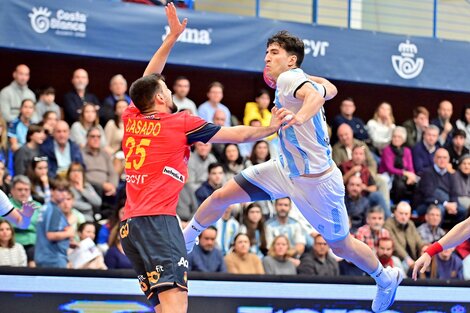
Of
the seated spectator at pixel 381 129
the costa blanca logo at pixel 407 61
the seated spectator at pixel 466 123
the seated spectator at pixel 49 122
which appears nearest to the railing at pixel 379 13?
the costa blanca logo at pixel 407 61

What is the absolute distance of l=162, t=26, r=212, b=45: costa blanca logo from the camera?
1504 centimetres

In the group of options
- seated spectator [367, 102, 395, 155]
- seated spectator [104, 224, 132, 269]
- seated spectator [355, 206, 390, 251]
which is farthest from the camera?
seated spectator [367, 102, 395, 155]

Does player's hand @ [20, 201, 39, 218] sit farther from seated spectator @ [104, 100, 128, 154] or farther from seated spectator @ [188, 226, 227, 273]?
seated spectator @ [104, 100, 128, 154]

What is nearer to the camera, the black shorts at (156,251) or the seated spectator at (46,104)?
the black shorts at (156,251)

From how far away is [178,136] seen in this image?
7441mm

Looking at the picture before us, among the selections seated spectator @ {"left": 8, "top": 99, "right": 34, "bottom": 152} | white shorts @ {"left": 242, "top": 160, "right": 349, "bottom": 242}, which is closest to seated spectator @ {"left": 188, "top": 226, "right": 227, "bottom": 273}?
seated spectator @ {"left": 8, "top": 99, "right": 34, "bottom": 152}

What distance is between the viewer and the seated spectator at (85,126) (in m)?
13.6

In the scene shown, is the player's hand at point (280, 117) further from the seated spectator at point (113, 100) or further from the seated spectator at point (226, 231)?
the seated spectator at point (113, 100)

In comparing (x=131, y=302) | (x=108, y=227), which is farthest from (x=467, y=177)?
(x=131, y=302)

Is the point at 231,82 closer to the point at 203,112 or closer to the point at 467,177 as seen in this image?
the point at 203,112

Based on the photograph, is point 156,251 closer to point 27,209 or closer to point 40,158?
point 27,209

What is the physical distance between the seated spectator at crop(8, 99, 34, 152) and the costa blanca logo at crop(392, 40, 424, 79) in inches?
252

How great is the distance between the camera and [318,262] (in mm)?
12781

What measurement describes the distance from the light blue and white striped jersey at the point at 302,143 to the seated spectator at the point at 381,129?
7991mm
